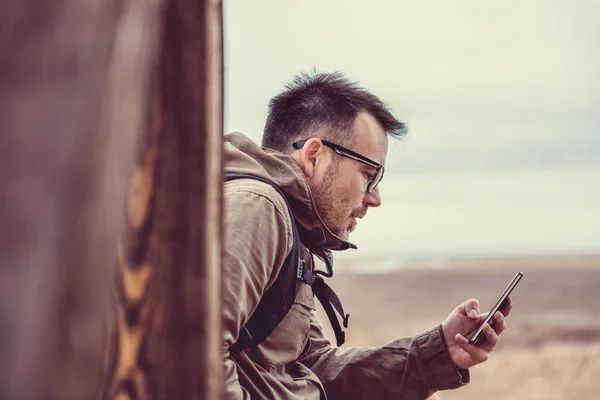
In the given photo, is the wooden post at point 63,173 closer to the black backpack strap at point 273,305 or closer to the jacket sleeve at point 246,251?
the jacket sleeve at point 246,251

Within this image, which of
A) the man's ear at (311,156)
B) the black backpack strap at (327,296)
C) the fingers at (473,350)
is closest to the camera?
the black backpack strap at (327,296)

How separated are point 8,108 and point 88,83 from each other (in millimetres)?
63

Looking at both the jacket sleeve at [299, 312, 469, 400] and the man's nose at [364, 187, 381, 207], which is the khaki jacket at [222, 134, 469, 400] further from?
the man's nose at [364, 187, 381, 207]

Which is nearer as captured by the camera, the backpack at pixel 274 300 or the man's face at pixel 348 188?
the backpack at pixel 274 300

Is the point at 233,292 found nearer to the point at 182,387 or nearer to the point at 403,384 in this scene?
the point at 182,387

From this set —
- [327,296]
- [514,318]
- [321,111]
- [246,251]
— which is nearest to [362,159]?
[321,111]

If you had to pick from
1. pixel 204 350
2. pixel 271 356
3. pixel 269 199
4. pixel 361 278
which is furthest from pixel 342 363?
pixel 361 278

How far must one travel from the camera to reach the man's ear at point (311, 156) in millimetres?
1907

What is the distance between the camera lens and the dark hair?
2023 millimetres

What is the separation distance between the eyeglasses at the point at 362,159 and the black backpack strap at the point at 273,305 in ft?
1.38

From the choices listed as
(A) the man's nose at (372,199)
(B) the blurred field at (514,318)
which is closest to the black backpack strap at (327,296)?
(A) the man's nose at (372,199)

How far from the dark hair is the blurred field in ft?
21.2

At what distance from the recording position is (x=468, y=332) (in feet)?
6.78

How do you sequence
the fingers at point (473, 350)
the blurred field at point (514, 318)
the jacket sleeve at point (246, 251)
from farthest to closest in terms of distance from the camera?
the blurred field at point (514, 318)
the fingers at point (473, 350)
the jacket sleeve at point (246, 251)
